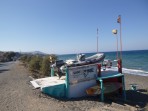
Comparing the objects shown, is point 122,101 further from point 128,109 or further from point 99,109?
point 99,109

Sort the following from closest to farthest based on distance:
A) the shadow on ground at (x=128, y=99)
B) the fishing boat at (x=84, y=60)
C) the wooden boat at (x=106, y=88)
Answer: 1. the shadow on ground at (x=128, y=99)
2. the wooden boat at (x=106, y=88)
3. the fishing boat at (x=84, y=60)

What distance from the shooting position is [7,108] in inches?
329

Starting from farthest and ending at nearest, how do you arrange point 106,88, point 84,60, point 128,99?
point 84,60
point 128,99
point 106,88

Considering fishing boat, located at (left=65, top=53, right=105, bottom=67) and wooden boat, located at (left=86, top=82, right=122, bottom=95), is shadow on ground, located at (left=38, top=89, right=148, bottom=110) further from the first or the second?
fishing boat, located at (left=65, top=53, right=105, bottom=67)

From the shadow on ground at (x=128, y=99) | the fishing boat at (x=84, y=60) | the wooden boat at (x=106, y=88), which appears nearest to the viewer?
the shadow on ground at (x=128, y=99)

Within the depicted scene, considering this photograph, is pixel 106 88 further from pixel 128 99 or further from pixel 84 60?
pixel 84 60

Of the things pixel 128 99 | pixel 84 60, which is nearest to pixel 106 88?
pixel 128 99

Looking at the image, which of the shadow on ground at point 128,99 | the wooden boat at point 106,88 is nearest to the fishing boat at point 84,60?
the wooden boat at point 106,88

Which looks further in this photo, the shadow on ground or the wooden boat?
the wooden boat

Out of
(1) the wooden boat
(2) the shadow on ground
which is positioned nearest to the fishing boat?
(1) the wooden boat

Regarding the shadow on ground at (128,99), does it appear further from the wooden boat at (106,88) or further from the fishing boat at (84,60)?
the fishing boat at (84,60)

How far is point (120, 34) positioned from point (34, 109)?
6284 mm

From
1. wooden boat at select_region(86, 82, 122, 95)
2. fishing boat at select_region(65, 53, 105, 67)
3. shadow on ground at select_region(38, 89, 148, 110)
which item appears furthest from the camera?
fishing boat at select_region(65, 53, 105, 67)

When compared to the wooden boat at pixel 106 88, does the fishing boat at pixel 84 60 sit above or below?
above
